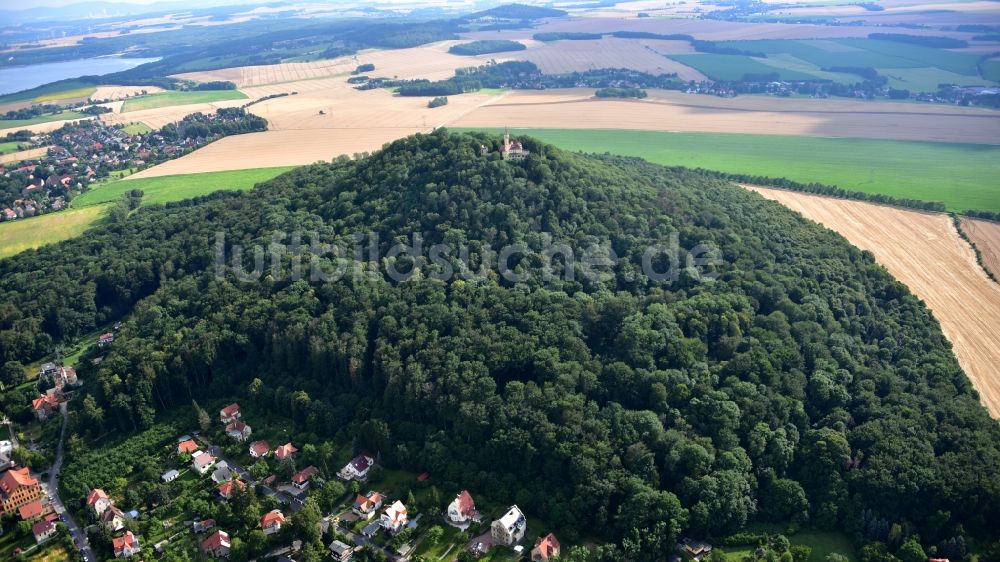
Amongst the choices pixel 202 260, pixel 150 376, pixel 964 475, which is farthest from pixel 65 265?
pixel 964 475

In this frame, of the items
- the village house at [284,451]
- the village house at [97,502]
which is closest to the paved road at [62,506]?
the village house at [97,502]

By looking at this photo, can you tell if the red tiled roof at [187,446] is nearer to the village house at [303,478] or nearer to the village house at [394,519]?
the village house at [303,478]

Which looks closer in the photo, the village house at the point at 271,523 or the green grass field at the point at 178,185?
the village house at the point at 271,523

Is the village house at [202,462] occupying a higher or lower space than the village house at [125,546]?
higher

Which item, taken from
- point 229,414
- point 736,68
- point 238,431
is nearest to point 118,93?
point 736,68

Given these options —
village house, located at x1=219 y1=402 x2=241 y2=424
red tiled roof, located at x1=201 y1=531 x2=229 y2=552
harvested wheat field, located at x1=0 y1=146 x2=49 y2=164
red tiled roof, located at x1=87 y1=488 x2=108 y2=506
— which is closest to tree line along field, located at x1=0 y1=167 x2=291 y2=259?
harvested wheat field, located at x1=0 y1=146 x2=49 y2=164

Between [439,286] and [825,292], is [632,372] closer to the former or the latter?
[439,286]
